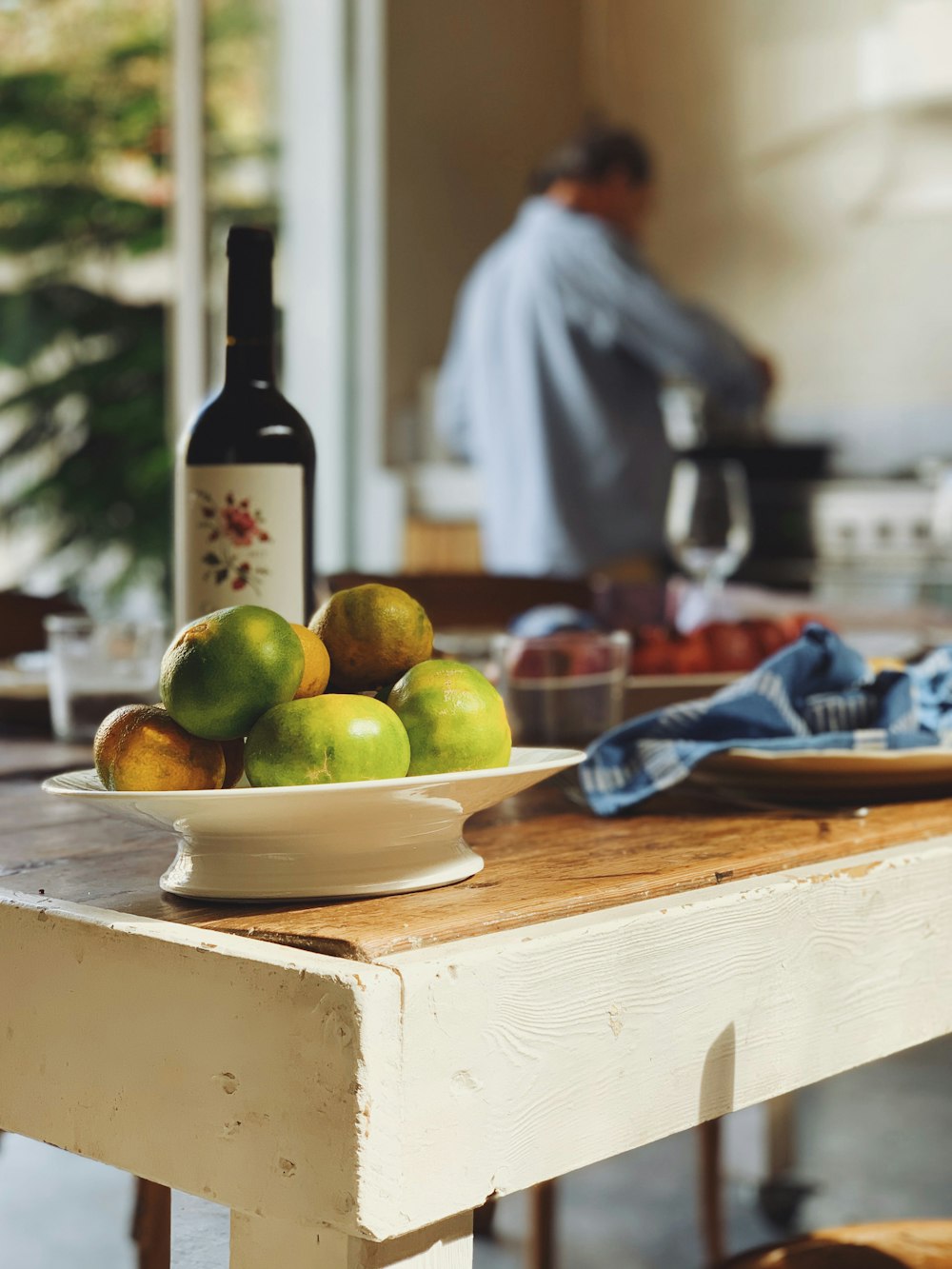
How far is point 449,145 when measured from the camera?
4.37 meters

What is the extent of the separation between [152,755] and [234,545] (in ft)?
0.95

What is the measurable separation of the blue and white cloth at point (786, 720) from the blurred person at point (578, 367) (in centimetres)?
250

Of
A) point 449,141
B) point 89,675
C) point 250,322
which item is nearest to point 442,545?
point 449,141

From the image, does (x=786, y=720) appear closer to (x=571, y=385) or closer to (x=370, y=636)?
(x=370, y=636)

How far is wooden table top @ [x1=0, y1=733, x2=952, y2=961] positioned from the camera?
509mm

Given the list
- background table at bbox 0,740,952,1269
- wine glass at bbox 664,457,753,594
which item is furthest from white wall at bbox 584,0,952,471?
background table at bbox 0,740,952,1269

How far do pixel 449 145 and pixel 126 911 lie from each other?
4.10 metres

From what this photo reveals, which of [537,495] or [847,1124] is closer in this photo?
[847,1124]

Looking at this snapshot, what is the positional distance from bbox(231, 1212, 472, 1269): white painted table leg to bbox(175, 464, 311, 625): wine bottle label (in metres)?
0.38

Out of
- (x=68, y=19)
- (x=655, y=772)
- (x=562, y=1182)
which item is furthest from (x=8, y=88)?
(x=655, y=772)

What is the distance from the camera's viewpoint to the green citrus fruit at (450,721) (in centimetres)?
55

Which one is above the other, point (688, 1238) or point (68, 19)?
point (68, 19)

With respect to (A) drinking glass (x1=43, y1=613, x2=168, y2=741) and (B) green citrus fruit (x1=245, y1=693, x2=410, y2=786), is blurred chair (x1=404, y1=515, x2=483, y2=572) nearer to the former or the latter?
(A) drinking glass (x1=43, y1=613, x2=168, y2=741)

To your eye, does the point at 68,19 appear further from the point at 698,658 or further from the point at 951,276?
the point at 698,658
